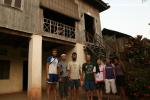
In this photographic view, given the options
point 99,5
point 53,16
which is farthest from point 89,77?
point 99,5

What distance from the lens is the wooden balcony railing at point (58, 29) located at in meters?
10.9

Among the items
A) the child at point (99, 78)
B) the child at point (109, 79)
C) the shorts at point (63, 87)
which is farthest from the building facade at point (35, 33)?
the child at point (109, 79)

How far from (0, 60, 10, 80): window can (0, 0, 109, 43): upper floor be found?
3851 millimetres

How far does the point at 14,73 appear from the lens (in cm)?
1267

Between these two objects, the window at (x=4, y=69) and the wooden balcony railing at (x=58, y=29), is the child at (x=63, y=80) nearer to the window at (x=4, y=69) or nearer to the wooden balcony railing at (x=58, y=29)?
the wooden balcony railing at (x=58, y=29)

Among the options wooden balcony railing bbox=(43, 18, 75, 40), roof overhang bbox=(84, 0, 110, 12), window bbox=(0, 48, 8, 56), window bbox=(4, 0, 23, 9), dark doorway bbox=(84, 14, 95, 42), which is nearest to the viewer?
window bbox=(4, 0, 23, 9)

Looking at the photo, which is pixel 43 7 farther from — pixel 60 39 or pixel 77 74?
pixel 77 74

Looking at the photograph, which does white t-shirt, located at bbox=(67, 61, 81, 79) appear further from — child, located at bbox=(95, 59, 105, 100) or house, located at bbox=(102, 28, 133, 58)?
house, located at bbox=(102, 28, 133, 58)

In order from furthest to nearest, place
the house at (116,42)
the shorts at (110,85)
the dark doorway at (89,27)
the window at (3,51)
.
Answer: the dark doorway at (89,27) < the window at (3,51) < the house at (116,42) < the shorts at (110,85)

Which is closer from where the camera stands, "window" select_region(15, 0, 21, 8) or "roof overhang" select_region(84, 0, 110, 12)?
"window" select_region(15, 0, 21, 8)

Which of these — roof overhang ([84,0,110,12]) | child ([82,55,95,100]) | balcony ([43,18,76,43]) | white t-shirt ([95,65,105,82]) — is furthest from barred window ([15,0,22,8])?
roof overhang ([84,0,110,12])

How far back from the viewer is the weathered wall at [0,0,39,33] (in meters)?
8.55

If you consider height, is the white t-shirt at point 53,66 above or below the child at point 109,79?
above

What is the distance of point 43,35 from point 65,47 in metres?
3.27
